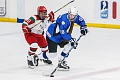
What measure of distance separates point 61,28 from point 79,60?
1.29m

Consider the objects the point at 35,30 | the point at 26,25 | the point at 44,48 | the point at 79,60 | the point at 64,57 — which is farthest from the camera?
the point at 79,60

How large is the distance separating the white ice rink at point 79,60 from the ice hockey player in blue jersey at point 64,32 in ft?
0.74

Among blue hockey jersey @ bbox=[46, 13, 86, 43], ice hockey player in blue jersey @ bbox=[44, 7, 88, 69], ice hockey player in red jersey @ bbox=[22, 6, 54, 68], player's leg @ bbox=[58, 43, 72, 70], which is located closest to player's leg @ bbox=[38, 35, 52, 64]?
ice hockey player in red jersey @ bbox=[22, 6, 54, 68]

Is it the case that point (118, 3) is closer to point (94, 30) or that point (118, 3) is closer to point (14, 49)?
point (94, 30)

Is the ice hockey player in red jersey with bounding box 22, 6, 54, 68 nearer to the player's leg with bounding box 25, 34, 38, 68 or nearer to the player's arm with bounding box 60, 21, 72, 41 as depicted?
the player's leg with bounding box 25, 34, 38, 68

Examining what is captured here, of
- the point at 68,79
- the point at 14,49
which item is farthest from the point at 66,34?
the point at 14,49

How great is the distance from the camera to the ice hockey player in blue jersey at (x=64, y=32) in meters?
5.82

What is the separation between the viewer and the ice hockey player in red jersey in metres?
6.33

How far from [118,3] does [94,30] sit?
2.63 feet

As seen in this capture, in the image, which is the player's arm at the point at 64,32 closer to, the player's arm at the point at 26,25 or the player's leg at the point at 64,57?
the player's leg at the point at 64,57

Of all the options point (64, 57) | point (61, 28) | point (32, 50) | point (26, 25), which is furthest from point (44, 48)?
point (61, 28)

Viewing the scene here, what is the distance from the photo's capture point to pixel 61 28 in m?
5.82

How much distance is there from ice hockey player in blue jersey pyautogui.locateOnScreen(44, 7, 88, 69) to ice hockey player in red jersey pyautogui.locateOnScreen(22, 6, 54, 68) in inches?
6.3

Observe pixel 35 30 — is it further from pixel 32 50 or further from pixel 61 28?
pixel 61 28
